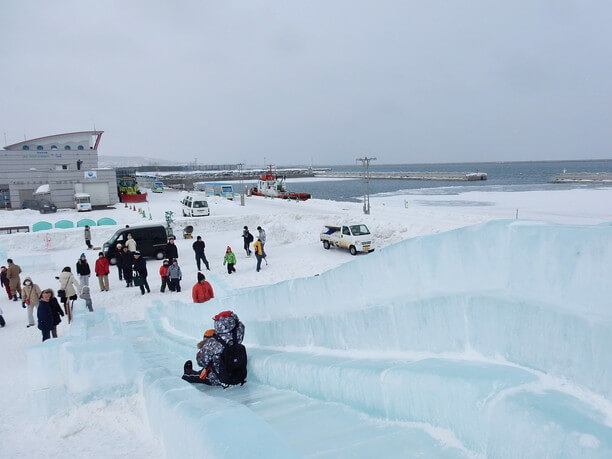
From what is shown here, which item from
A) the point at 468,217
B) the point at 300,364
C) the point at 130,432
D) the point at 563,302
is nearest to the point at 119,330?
the point at 130,432

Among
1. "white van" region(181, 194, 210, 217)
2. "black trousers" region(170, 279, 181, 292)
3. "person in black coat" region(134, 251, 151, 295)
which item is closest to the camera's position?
"person in black coat" region(134, 251, 151, 295)

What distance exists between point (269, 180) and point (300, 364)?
4582cm

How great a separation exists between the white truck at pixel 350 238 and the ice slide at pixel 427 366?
1287 centimetres

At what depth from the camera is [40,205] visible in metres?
36.8

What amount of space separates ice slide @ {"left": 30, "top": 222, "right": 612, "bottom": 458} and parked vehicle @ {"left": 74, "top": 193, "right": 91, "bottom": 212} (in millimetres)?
33671

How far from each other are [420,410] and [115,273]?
15.1 meters

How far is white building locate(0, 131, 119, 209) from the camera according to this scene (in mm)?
38531

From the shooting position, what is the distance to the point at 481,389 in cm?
288

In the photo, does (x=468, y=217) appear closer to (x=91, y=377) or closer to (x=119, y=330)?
(x=119, y=330)

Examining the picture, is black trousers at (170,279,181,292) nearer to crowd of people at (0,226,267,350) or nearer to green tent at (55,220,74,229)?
crowd of people at (0,226,267,350)

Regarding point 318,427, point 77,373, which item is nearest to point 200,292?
point 77,373

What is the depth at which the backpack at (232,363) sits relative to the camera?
16.9 ft

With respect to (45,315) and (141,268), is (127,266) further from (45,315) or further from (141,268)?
(45,315)

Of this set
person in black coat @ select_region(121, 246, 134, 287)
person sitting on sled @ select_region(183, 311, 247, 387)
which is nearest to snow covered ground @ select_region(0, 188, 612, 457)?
person in black coat @ select_region(121, 246, 134, 287)
